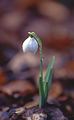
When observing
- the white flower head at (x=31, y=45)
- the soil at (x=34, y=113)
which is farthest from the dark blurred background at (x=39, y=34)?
the white flower head at (x=31, y=45)

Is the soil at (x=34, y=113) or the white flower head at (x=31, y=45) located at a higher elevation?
the white flower head at (x=31, y=45)

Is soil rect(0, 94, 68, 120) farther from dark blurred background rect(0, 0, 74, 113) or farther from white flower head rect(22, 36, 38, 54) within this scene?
dark blurred background rect(0, 0, 74, 113)

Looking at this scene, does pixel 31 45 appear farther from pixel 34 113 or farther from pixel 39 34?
pixel 39 34

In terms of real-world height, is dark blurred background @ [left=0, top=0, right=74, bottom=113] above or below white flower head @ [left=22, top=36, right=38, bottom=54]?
below

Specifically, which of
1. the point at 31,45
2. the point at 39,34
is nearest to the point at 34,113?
the point at 31,45

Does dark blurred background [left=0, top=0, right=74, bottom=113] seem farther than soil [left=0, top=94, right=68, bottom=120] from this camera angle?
Yes

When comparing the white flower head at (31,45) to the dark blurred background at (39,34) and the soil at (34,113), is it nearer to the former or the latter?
the soil at (34,113)

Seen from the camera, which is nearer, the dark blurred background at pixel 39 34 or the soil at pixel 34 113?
the soil at pixel 34 113

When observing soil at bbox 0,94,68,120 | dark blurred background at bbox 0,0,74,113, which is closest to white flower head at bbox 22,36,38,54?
soil at bbox 0,94,68,120

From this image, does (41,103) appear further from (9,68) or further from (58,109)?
(9,68)

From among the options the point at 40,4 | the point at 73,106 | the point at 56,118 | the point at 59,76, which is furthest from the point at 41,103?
the point at 40,4
